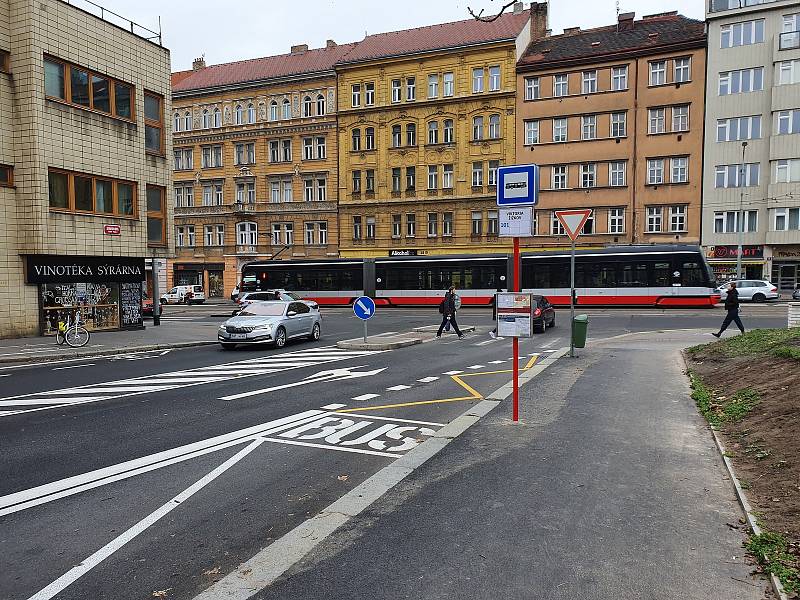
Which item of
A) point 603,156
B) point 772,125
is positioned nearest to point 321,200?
point 603,156

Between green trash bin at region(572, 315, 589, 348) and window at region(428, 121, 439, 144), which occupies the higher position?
window at region(428, 121, 439, 144)

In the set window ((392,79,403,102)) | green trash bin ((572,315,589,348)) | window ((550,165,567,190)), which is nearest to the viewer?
green trash bin ((572,315,589,348))

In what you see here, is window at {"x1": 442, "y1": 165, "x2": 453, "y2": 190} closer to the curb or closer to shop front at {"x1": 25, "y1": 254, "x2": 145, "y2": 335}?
shop front at {"x1": 25, "y1": 254, "x2": 145, "y2": 335}

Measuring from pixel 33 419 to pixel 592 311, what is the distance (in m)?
29.5

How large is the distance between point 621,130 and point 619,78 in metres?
3.82

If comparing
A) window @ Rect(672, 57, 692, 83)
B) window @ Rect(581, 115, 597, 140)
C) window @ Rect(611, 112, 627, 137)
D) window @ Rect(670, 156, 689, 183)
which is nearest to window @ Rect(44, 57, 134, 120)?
window @ Rect(581, 115, 597, 140)

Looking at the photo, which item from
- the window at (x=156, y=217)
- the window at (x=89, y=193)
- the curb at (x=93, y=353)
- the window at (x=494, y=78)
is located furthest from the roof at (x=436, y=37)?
the curb at (x=93, y=353)

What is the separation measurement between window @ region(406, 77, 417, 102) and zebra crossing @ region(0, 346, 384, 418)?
38.1 m

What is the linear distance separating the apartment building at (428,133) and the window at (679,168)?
1164cm

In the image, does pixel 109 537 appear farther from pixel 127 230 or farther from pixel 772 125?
pixel 772 125

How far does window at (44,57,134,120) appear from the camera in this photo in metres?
20.9

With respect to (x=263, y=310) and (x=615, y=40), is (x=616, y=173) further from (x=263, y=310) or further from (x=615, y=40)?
(x=263, y=310)

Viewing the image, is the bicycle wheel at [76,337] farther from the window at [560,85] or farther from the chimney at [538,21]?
the chimney at [538,21]

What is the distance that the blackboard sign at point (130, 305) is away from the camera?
24812 millimetres
